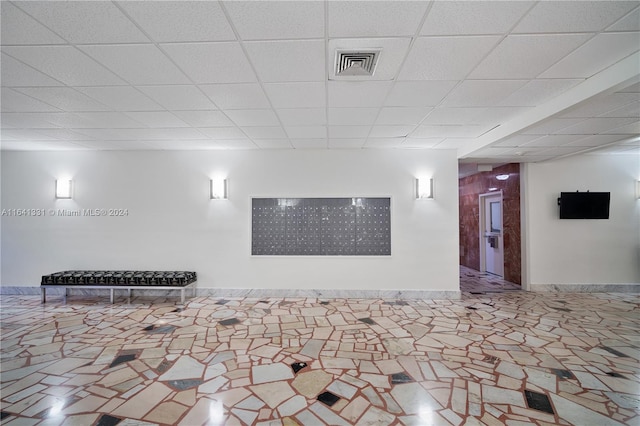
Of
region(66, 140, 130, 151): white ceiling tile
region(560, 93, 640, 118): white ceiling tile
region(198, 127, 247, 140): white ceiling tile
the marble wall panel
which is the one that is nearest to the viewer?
region(560, 93, 640, 118): white ceiling tile

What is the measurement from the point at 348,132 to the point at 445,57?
1.97m

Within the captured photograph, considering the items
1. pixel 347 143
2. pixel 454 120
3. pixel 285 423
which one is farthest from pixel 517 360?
pixel 347 143

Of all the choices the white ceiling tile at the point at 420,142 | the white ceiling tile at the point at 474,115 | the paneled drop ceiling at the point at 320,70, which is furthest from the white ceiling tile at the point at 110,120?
the white ceiling tile at the point at 420,142

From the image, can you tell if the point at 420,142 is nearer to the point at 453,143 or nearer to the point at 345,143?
the point at 453,143

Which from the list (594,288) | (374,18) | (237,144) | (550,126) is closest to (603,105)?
(550,126)

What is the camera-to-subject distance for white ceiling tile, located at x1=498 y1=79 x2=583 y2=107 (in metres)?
2.56

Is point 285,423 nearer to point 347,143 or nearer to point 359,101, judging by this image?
point 359,101

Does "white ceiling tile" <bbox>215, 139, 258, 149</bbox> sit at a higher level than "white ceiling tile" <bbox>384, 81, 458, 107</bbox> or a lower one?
higher

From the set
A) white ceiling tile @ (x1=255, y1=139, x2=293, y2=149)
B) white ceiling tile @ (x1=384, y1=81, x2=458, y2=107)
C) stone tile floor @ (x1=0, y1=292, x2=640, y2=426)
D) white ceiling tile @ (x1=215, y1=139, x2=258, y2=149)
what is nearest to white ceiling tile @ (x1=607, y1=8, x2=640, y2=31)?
white ceiling tile @ (x1=384, y1=81, x2=458, y2=107)

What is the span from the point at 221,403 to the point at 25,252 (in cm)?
578

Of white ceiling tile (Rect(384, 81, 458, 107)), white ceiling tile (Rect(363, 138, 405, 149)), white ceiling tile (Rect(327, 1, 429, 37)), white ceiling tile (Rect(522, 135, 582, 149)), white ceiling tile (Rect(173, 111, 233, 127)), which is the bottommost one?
white ceiling tile (Rect(522, 135, 582, 149))

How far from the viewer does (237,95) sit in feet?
9.40

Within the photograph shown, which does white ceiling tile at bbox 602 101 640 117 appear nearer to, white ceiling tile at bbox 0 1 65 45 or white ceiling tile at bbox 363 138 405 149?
white ceiling tile at bbox 363 138 405 149

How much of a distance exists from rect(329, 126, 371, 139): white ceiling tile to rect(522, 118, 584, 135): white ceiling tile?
2054 millimetres
